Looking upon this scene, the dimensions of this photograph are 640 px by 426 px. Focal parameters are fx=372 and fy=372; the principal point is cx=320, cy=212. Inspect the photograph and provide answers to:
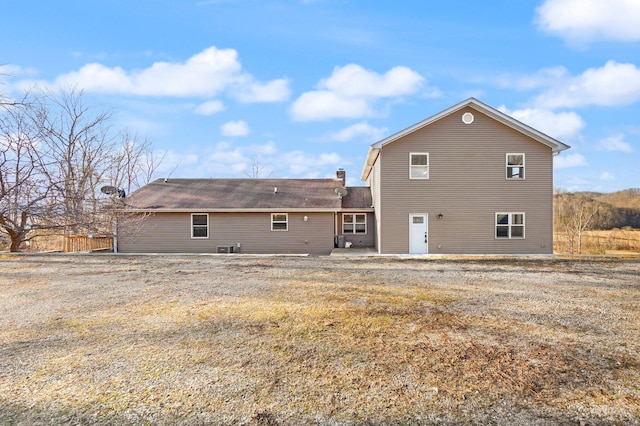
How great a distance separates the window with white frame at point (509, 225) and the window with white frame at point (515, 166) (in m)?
1.64

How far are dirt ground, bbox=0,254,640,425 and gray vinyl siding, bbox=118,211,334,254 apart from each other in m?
8.76

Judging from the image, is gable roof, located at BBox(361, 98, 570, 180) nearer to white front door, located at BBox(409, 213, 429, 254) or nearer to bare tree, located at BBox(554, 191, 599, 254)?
white front door, located at BBox(409, 213, 429, 254)

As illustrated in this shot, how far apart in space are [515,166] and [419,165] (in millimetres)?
4069

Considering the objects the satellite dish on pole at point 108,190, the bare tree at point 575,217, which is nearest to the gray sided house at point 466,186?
the satellite dish on pole at point 108,190

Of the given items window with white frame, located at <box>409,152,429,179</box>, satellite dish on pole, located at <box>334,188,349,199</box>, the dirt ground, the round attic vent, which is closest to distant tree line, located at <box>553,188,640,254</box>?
the round attic vent

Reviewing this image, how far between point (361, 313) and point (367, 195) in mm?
14642

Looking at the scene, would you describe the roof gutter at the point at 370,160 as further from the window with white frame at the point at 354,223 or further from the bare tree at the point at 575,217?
the bare tree at the point at 575,217

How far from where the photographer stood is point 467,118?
1546 centimetres

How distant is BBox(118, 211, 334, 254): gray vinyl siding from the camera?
1723cm

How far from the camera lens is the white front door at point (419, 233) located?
15469mm

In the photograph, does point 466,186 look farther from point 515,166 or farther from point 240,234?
point 240,234

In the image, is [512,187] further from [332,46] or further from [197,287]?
[197,287]

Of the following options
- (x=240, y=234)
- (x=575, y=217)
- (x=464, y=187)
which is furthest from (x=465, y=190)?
(x=575, y=217)

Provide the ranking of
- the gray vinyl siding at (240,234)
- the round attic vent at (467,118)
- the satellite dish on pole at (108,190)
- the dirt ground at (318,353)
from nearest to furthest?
the dirt ground at (318,353) < the round attic vent at (467,118) < the satellite dish on pole at (108,190) < the gray vinyl siding at (240,234)
